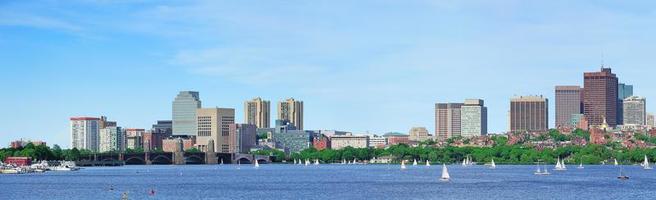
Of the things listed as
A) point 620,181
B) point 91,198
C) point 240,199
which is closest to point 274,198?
point 240,199

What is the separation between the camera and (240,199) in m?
144

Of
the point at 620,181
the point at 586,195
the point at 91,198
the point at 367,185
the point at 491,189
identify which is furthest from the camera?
the point at 620,181

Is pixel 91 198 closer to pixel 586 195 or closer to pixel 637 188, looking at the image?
pixel 586 195

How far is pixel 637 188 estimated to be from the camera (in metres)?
169

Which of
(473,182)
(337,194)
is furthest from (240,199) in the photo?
(473,182)

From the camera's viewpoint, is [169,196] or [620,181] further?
[620,181]

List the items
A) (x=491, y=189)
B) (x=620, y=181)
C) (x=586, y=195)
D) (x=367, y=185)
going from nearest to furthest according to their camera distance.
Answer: (x=586, y=195)
(x=491, y=189)
(x=367, y=185)
(x=620, y=181)

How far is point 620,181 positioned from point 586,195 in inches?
1914

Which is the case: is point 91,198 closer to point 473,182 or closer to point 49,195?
point 49,195

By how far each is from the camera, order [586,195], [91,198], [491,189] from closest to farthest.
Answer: [91,198]
[586,195]
[491,189]

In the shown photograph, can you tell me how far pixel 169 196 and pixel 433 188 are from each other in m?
33.9

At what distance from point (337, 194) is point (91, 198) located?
27670 millimetres

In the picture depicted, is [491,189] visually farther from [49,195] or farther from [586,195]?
[49,195]

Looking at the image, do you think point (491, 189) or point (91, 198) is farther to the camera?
point (491, 189)
